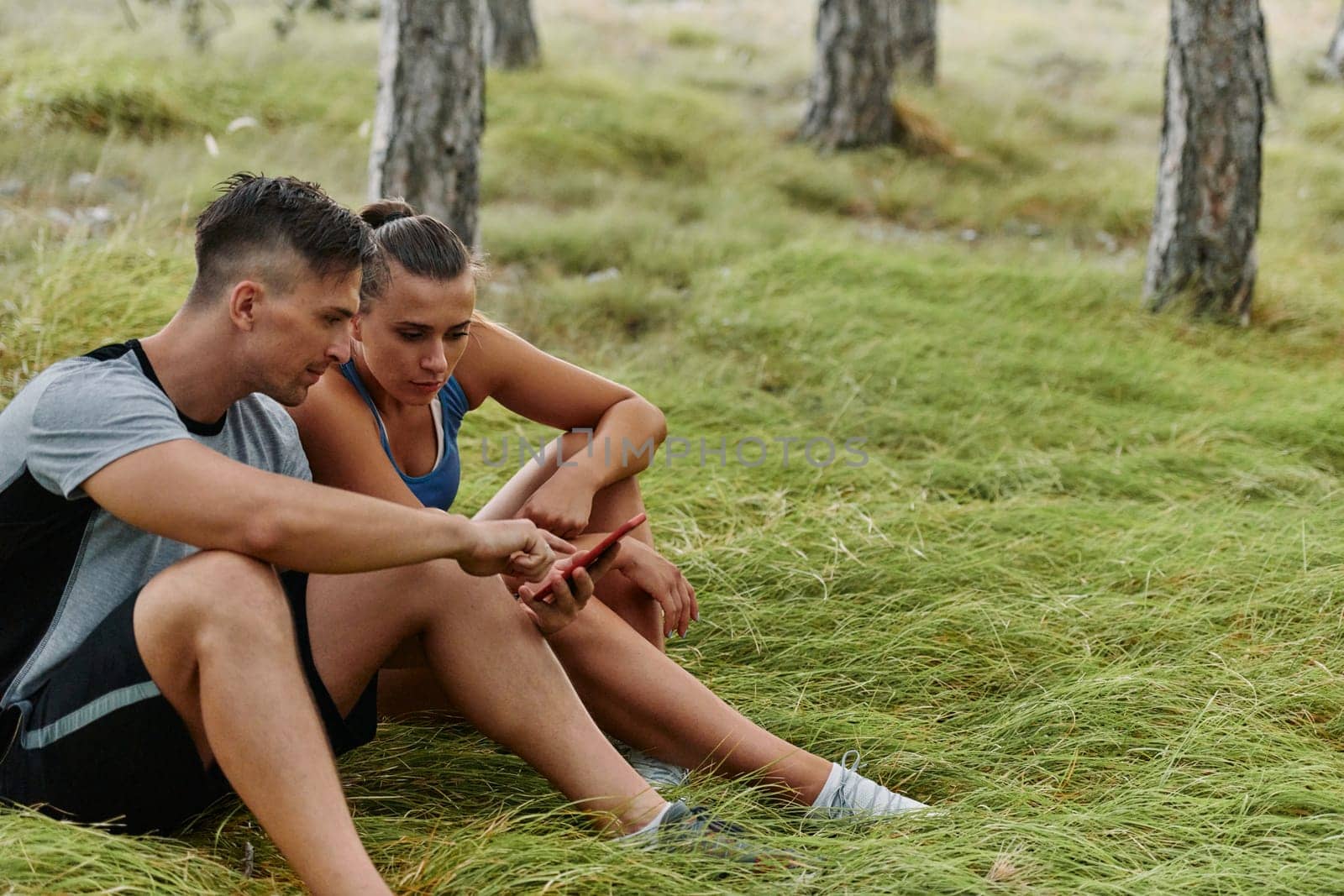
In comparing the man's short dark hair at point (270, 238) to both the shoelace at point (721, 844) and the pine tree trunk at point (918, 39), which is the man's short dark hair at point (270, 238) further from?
the pine tree trunk at point (918, 39)

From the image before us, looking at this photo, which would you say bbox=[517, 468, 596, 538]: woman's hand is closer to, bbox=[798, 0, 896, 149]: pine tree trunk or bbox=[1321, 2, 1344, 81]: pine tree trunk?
bbox=[798, 0, 896, 149]: pine tree trunk

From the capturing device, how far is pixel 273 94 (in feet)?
24.3

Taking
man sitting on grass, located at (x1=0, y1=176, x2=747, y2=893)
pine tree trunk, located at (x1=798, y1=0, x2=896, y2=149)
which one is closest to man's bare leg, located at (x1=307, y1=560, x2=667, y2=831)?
man sitting on grass, located at (x1=0, y1=176, x2=747, y2=893)

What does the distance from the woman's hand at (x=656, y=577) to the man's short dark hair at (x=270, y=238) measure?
799mm

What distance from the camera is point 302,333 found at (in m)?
1.97

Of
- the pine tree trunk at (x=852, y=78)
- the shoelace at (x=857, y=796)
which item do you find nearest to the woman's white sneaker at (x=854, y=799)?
the shoelace at (x=857, y=796)

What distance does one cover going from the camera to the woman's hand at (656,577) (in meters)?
2.46

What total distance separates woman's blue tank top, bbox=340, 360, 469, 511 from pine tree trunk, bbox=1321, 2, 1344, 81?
9550 millimetres

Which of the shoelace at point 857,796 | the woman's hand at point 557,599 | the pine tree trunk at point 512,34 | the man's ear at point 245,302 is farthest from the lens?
the pine tree trunk at point 512,34

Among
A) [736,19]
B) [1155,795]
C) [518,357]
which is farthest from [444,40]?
[736,19]

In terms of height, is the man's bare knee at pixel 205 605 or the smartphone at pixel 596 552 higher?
the man's bare knee at pixel 205 605

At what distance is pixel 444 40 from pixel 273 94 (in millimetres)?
2957

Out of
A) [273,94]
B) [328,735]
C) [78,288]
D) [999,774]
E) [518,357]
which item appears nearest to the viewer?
[328,735]

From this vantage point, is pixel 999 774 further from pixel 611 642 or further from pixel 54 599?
pixel 54 599
